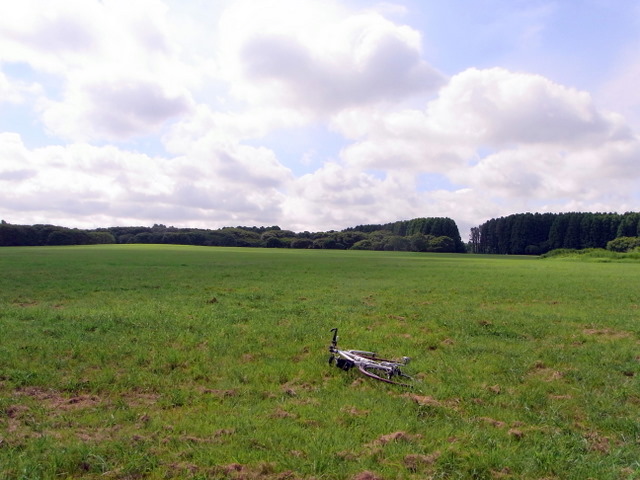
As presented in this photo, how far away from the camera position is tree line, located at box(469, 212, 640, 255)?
151000mm

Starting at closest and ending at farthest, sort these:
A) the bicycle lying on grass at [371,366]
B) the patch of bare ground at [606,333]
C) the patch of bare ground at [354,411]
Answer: the patch of bare ground at [354,411] < the bicycle lying on grass at [371,366] < the patch of bare ground at [606,333]

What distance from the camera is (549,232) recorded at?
167 meters

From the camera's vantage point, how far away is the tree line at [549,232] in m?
151

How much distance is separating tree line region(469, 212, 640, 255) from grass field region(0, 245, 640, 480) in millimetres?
150865

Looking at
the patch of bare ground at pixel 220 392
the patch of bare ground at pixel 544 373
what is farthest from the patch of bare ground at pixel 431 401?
the patch of bare ground at pixel 220 392

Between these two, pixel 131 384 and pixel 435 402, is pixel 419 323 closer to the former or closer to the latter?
pixel 435 402

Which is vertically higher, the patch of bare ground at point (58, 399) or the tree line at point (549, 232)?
the tree line at point (549, 232)

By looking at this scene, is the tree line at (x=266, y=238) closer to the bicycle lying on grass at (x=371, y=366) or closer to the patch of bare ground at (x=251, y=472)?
the bicycle lying on grass at (x=371, y=366)

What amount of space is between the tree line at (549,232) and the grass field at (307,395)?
5940 inches

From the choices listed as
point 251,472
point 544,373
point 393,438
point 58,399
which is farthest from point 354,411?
point 58,399

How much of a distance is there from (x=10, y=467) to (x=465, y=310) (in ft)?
52.9

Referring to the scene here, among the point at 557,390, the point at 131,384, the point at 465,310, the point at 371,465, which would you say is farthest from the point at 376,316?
the point at 371,465

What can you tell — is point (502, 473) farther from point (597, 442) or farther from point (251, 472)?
point (251, 472)

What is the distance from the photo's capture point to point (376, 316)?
1688cm
